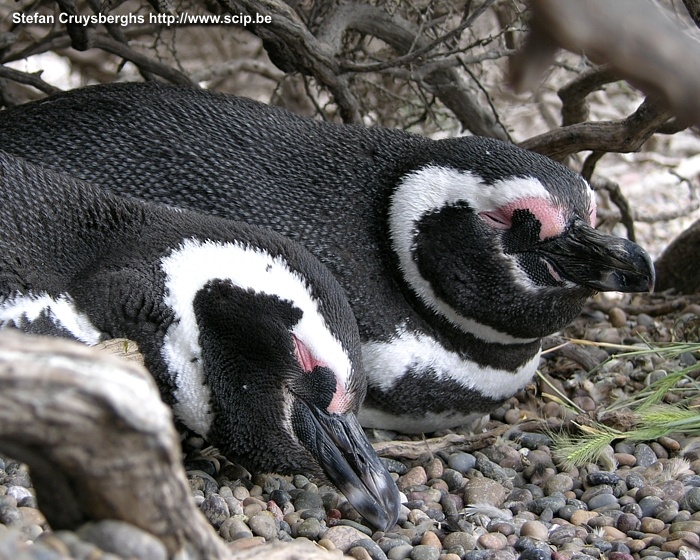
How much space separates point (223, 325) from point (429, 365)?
2.28ft

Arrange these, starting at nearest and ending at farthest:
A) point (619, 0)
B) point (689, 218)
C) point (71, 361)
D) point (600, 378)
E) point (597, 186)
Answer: point (619, 0), point (71, 361), point (600, 378), point (597, 186), point (689, 218)

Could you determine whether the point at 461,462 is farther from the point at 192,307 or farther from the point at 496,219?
the point at 192,307

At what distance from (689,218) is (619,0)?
16.7 feet

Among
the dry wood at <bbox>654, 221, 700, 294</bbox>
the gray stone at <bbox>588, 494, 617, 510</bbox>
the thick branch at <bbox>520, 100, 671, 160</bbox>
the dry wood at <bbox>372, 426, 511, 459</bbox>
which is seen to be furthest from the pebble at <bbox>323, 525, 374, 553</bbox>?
the dry wood at <bbox>654, 221, 700, 294</bbox>

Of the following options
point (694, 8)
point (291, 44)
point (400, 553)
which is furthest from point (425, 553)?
point (291, 44)

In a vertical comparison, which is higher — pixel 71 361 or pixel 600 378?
pixel 71 361

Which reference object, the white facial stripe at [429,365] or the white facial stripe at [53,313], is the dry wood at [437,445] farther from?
the white facial stripe at [53,313]

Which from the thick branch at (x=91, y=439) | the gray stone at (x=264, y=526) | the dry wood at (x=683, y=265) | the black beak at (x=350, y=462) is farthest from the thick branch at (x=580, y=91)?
the thick branch at (x=91, y=439)

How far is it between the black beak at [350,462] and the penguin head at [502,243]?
0.57 metres

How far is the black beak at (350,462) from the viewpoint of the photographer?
1884 millimetres

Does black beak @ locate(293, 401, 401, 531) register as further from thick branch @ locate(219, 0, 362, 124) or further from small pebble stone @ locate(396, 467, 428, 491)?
thick branch @ locate(219, 0, 362, 124)

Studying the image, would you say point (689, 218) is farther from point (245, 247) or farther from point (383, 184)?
point (245, 247)

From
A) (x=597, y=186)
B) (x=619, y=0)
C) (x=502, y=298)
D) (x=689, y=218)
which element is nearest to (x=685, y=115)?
(x=619, y=0)

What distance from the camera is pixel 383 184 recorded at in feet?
8.06
